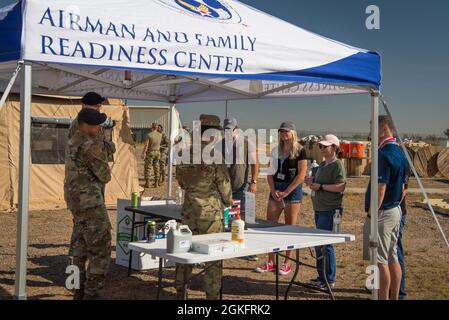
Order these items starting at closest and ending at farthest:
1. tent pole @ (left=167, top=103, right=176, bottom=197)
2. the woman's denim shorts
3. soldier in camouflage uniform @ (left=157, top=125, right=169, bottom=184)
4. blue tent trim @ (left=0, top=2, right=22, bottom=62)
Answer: blue tent trim @ (left=0, top=2, right=22, bottom=62)
the woman's denim shorts
tent pole @ (left=167, top=103, right=176, bottom=197)
soldier in camouflage uniform @ (left=157, top=125, right=169, bottom=184)

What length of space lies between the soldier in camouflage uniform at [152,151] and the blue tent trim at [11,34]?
11.0 m

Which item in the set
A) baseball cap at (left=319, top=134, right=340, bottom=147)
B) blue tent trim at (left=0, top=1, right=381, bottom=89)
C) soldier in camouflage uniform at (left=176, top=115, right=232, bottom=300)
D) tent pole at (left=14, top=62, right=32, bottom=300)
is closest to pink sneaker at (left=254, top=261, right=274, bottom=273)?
baseball cap at (left=319, top=134, right=340, bottom=147)

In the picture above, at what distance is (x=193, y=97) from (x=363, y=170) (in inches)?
635

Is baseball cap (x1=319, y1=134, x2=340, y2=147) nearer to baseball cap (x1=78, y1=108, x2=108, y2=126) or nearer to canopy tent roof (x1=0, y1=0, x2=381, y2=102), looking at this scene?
canopy tent roof (x1=0, y1=0, x2=381, y2=102)

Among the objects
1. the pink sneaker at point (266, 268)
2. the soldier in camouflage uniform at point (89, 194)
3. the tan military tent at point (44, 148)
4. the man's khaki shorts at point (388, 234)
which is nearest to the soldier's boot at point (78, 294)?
the soldier in camouflage uniform at point (89, 194)

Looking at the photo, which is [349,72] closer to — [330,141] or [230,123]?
[330,141]

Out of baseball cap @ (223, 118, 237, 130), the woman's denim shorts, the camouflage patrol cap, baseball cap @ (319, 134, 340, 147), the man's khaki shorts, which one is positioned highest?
baseball cap @ (223, 118, 237, 130)

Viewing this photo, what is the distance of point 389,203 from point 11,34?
11.0 feet

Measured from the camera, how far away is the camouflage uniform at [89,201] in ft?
14.6

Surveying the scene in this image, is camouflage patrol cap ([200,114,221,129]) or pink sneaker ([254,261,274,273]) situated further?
pink sneaker ([254,261,274,273])

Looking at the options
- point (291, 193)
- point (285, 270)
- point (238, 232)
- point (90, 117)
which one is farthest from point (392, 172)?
point (90, 117)

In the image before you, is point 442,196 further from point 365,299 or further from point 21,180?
point 21,180

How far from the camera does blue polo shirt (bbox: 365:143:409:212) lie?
4.57 m
